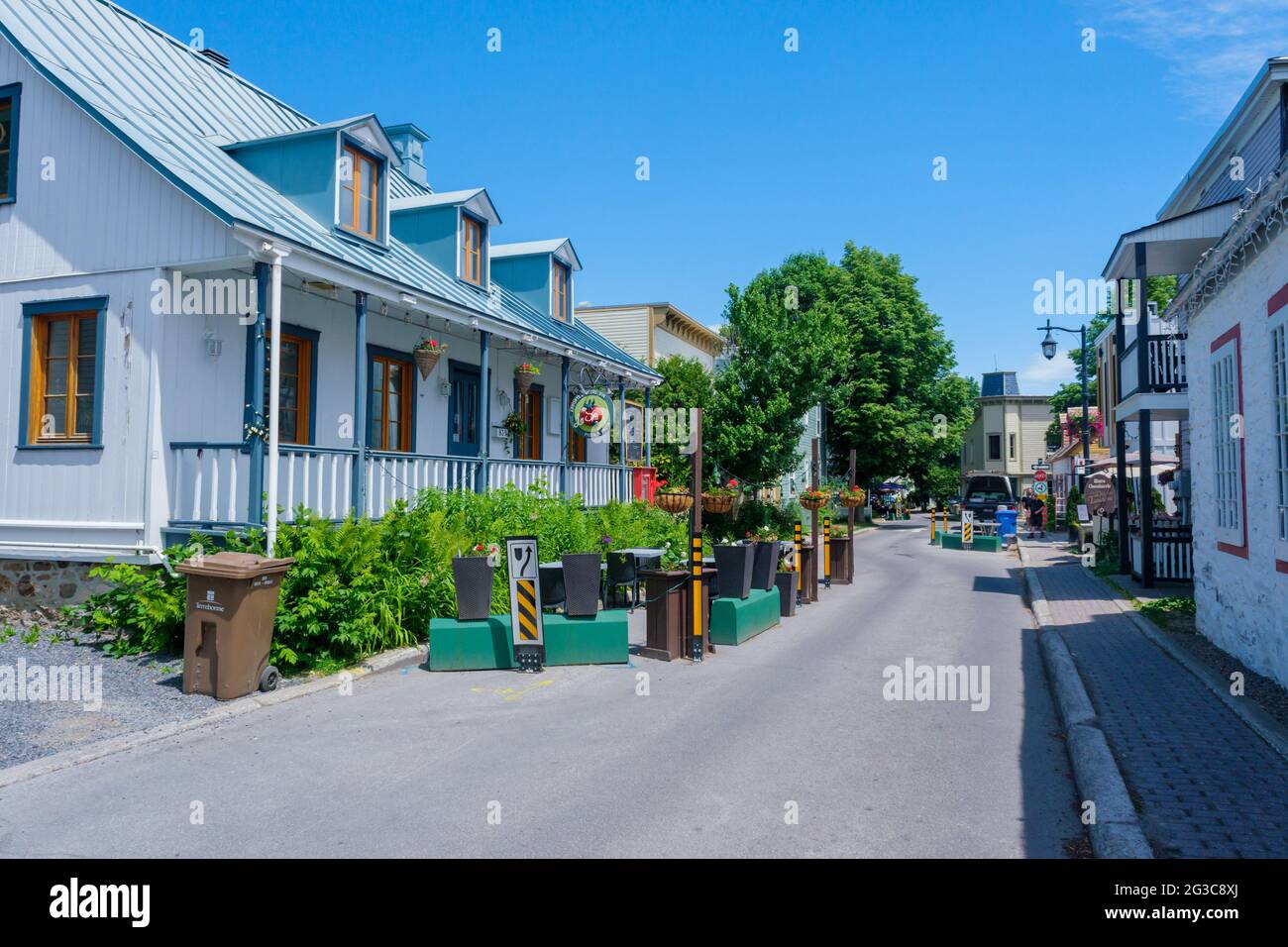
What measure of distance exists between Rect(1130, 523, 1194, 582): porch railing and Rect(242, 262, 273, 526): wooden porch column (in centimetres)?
1550

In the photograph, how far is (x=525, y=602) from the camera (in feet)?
30.2

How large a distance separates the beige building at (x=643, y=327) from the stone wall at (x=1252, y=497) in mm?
26682

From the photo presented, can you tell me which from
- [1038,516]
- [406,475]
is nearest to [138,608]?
[406,475]

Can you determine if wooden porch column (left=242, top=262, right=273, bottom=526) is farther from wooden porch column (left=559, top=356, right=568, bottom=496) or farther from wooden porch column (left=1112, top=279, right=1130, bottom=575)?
wooden porch column (left=1112, top=279, right=1130, bottom=575)

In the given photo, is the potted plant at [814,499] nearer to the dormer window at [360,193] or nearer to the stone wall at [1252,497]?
the stone wall at [1252,497]

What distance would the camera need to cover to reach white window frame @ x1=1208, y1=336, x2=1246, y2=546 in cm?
957

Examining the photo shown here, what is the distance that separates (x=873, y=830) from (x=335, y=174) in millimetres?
11719

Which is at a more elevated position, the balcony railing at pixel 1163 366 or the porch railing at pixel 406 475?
the balcony railing at pixel 1163 366

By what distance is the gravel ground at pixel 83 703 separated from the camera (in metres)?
6.70

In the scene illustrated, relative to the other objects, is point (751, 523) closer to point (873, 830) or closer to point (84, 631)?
point (84, 631)

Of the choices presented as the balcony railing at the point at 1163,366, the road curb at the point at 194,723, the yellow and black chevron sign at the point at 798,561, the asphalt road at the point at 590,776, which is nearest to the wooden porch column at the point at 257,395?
the road curb at the point at 194,723

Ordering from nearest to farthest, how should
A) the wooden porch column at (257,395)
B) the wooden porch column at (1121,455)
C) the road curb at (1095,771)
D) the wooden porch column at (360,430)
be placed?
the road curb at (1095,771) → the wooden porch column at (257,395) → the wooden porch column at (360,430) → the wooden porch column at (1121,455)

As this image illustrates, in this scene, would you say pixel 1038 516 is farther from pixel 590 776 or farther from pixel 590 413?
pixel 590 776
